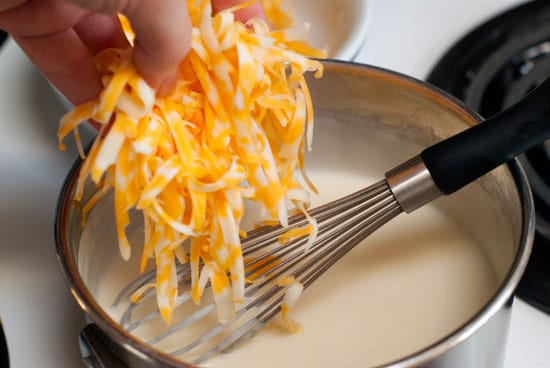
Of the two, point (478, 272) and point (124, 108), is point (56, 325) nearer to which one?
point (124, 108)

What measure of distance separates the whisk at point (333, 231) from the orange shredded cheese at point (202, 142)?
4cm

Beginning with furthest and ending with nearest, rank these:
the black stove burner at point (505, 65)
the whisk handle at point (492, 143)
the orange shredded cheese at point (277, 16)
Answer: the orange shredded cheese at point (277, 16) → the black stove burner at point (505, 65) → the whisk handle at point (492, 143)

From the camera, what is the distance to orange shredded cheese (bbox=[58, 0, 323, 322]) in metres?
0.54

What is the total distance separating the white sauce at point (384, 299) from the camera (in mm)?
620

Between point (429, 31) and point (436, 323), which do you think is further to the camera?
point (429, 31)

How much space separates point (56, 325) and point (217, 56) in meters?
0.28

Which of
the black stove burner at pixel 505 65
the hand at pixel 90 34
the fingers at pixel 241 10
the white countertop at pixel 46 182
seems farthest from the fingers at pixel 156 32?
the black stove burner at pixel 505 65

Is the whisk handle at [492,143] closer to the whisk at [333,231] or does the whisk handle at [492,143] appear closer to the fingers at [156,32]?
the whisk at [333,231]

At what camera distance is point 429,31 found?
0.90 metres

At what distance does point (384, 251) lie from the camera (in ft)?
2.34

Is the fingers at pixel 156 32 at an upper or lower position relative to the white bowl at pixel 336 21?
upper

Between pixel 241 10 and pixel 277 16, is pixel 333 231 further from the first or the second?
pixel 277 16

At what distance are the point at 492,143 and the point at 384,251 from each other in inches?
7.4

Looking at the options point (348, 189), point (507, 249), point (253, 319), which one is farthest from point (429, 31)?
point (253, 319)
